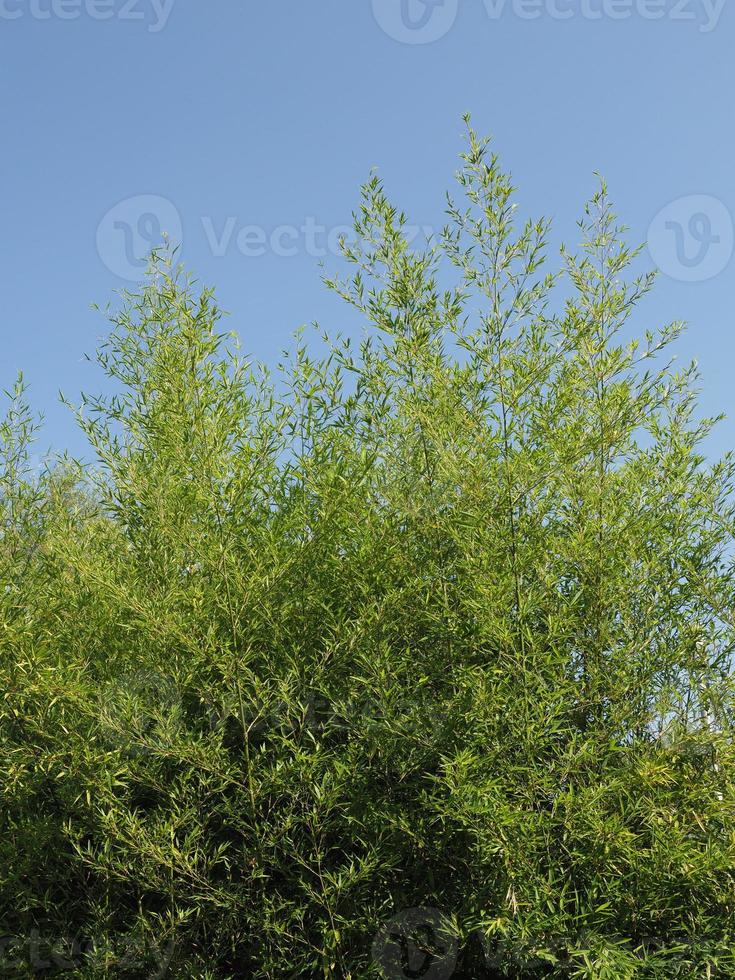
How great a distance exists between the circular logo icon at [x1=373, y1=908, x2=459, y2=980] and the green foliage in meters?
0.02

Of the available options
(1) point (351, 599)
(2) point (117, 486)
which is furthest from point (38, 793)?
(1) point (351, 599)

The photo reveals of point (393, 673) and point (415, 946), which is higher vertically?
point (393, 673)

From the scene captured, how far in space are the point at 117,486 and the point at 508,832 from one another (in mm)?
2551

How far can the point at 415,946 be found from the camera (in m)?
4.53

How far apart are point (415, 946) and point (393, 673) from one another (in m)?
1.33

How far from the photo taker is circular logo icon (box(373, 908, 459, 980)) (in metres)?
4.49

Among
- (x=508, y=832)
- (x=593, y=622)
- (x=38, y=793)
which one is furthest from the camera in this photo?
(x=38, y=793)

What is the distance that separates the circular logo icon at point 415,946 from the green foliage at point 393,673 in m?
0.02

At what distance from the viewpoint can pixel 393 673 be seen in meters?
4.42

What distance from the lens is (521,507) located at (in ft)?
15.3

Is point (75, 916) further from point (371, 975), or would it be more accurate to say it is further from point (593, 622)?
point (593, 622)

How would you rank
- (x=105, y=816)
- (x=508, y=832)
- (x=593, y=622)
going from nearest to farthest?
(x=508, y=832)
(x=105, y=816)
(x=593, y=622)

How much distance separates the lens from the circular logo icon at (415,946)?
14.7ft

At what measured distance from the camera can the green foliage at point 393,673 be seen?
432cm
